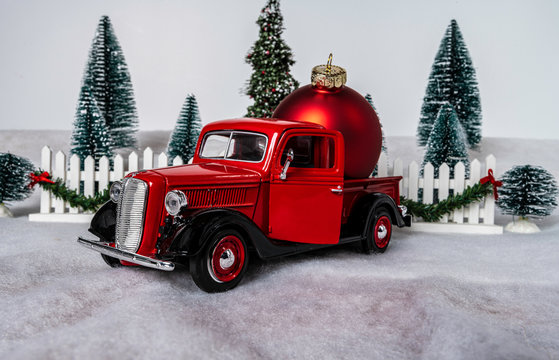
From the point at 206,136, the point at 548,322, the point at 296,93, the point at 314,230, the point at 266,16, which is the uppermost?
the point at 266,16

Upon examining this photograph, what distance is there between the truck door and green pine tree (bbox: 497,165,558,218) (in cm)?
346

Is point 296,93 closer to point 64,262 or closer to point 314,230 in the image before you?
point 314,230

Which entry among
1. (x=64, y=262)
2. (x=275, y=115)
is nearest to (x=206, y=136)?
(x=275, y=115)

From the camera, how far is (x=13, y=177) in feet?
24.6

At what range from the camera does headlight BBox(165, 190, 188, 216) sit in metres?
4.00

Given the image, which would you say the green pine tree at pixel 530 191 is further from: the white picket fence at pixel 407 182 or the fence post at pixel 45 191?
A: the fence post at pixel 45 191

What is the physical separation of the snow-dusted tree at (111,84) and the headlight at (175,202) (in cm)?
768

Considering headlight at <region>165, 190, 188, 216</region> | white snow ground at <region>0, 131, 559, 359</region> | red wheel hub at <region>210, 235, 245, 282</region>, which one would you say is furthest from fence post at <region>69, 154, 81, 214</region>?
red wheel hub at <region>210, 235, 245, 282</region>

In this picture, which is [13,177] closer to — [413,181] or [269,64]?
[269,64]

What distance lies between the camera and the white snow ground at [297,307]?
3115 mm

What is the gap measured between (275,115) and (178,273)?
8.31 feet

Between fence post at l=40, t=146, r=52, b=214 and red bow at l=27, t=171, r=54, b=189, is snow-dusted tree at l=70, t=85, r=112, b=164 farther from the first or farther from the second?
red bow at l=27, t=171, r=54, b=189

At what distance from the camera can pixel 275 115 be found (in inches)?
247

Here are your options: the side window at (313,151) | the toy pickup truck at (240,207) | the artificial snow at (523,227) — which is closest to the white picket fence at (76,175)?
the toy pickup truck at (240,207)
